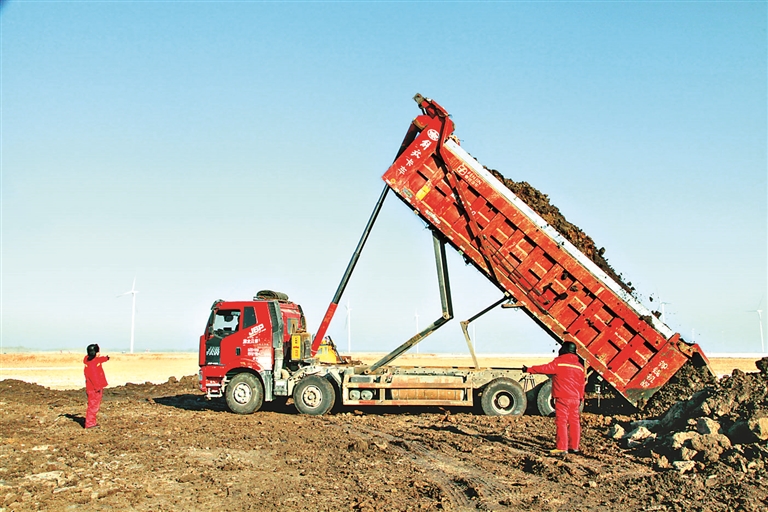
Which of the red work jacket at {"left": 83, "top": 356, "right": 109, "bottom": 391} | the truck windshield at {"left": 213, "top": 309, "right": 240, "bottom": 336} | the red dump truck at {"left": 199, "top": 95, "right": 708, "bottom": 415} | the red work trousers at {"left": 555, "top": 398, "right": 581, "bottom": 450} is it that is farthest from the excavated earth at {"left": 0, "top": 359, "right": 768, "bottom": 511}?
the truck windshield at {"left": 213, "top": 309, "right": 240, "bottom": 336}

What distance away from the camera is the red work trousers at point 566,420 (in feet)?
32.3

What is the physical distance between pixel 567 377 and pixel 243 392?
773cm

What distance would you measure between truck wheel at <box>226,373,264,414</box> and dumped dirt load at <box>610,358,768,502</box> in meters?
7.23

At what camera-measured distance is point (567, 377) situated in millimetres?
9914

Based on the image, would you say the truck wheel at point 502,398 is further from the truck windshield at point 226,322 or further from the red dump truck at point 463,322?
the truck windshield at point 226,322

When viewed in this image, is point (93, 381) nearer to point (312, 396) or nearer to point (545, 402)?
point (312, 396)

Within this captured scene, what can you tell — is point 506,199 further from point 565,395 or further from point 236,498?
point 236,498

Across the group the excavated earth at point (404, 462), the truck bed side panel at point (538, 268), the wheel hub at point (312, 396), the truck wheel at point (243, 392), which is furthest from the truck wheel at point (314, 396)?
the truck bed side panel at point (538, 268)

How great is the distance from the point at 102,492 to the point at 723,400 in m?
8.39

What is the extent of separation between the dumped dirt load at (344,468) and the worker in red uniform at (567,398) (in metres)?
0.27

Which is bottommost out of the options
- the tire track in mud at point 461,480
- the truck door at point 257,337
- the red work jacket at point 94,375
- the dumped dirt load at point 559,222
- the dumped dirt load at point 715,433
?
the tire track in mud at point 461,480

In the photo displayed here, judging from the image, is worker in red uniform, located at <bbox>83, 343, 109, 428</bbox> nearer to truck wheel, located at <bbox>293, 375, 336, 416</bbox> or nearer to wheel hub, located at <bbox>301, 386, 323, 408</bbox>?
truck wheel, located at <bbox>293, 375, 336, 416</bbox>

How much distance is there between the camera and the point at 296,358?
15203 millimetres

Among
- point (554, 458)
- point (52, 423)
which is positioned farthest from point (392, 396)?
point (52, 423)
